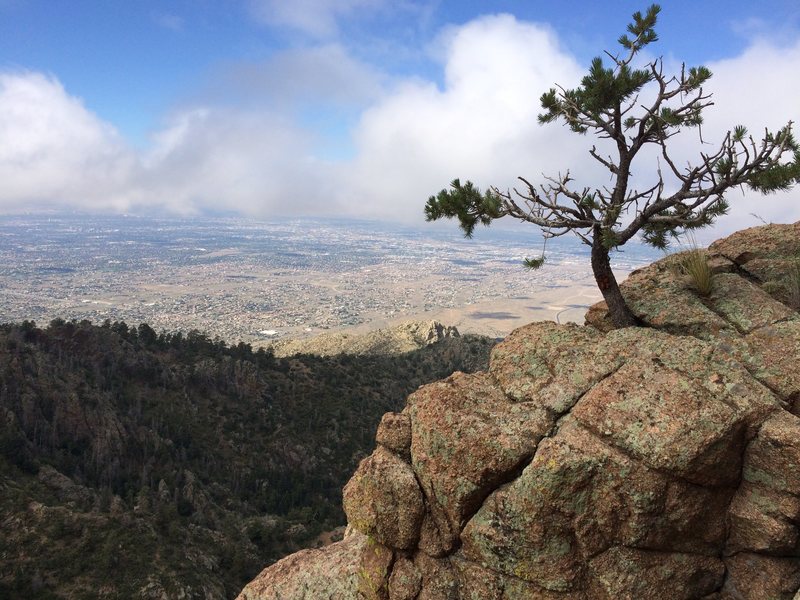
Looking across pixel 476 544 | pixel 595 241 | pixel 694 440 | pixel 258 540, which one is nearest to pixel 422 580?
pixel 476 544

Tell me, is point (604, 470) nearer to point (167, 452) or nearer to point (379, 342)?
point (167, 452)

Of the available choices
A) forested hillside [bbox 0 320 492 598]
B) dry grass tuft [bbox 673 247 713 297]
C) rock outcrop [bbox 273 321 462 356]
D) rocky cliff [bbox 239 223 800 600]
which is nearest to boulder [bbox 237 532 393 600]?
rocky cliff [bbox 239 223 800 600]

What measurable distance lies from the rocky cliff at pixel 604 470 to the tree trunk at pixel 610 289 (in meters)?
0.60

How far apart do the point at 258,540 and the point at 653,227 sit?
3678 centimetres

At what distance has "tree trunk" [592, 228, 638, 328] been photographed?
440 inches

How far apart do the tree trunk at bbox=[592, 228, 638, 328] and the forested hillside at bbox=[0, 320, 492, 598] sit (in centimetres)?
2707

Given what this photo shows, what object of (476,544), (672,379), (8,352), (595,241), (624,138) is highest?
(624,138)

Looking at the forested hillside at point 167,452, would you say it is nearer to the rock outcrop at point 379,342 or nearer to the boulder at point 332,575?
the rock outcrop at point 379,342

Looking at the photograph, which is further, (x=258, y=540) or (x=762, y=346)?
(x=258, y=540)

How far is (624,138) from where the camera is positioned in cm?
1198

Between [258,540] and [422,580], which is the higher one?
[422,580]

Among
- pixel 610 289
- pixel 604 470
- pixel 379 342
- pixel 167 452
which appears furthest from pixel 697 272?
pixel 379 342

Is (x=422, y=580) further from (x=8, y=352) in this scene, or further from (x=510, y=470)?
(x=8, y=352)

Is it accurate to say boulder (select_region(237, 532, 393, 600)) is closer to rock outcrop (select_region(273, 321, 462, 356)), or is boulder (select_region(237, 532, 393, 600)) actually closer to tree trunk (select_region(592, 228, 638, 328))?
tree trunk (select_region(592, 228, 638, 328))
